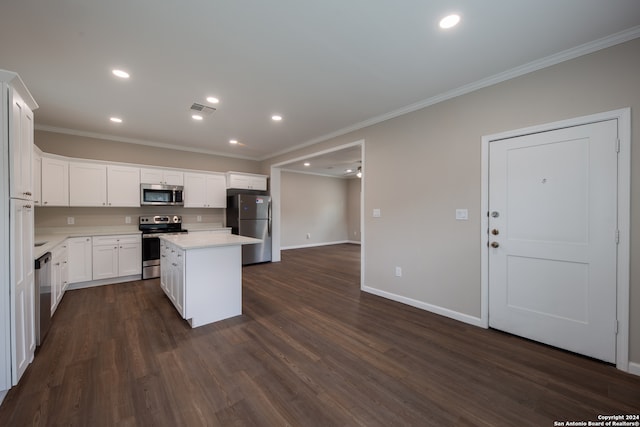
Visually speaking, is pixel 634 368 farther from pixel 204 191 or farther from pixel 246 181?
Answer: pixel 204 191

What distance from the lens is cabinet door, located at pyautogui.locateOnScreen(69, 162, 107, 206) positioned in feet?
13.9

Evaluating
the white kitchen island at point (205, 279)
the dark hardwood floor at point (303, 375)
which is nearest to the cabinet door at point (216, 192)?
the white kitchen island at point (205, 279)

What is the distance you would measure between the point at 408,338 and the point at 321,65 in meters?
2.86

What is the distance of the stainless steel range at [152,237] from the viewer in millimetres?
4602

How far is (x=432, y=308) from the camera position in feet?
10.5

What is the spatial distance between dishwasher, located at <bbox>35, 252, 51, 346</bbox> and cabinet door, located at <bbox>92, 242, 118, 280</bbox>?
1.70 meters

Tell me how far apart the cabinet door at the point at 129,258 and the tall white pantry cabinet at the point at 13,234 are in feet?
8.46

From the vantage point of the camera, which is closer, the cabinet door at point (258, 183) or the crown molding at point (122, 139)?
the crown molding at point (122, 139)

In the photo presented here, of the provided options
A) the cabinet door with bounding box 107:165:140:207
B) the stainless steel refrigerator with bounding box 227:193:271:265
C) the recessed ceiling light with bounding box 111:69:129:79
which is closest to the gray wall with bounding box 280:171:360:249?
the stainless steel refrigerator with bounding box 227:193:271:265

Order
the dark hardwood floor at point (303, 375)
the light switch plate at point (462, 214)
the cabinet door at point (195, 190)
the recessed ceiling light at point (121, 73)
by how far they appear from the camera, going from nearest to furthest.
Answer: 1. the dark hardwood floor at point (303, 375)
2. the recessed ceiling light at point (121, 73)
3. the light switch plate at point (462, 214)
4. the cabinet door at point (195, 190)

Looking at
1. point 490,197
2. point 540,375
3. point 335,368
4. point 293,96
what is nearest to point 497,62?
point 490,197

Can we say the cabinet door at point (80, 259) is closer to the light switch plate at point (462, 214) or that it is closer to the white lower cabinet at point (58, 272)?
the white lower cabinet at point (58, 272)

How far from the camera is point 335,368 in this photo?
2.07 meters

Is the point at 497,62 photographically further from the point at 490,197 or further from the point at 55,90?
the point at 55,90
